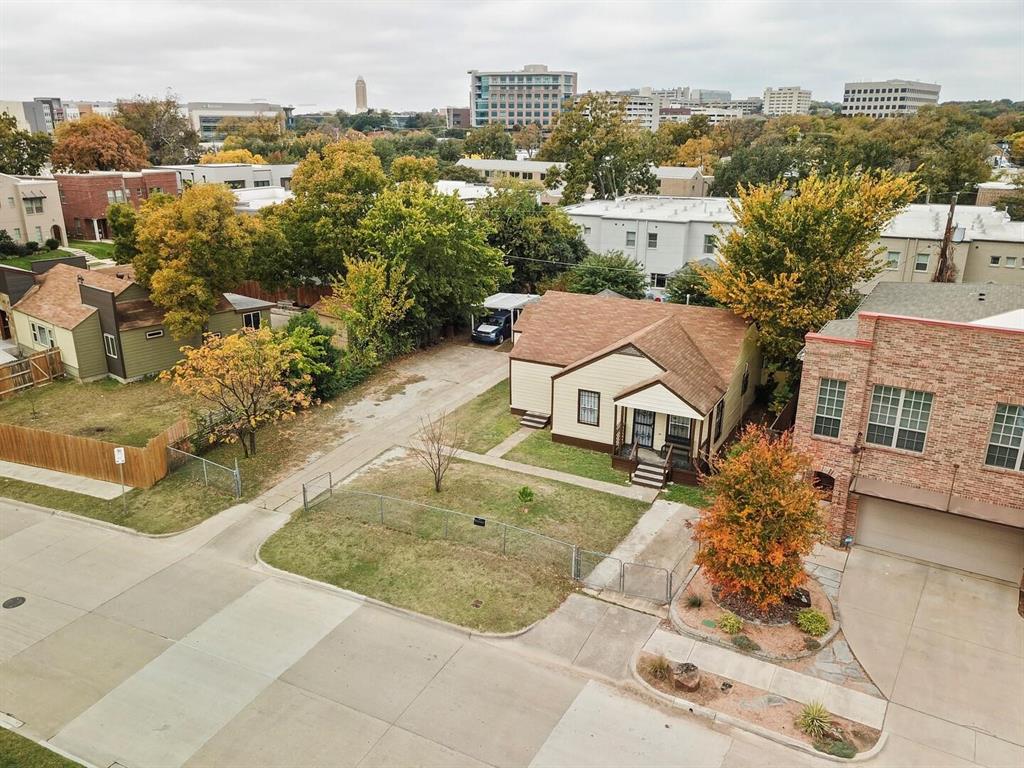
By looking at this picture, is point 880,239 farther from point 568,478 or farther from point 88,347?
point 88,347

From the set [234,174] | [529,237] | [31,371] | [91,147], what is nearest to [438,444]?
[31,371]

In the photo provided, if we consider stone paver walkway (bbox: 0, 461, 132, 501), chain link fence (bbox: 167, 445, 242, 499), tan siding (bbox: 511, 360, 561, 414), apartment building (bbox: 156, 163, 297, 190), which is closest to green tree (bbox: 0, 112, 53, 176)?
apartment building (bbox: 156, 163, 297, 190)

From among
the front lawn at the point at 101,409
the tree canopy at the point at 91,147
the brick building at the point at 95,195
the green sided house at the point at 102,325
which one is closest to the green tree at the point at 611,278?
the green sided house at the point at 102,325

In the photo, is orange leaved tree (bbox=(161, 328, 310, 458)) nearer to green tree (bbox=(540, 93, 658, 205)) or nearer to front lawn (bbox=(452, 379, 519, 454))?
front lawn (bbox=(452, 379, 519, 454))

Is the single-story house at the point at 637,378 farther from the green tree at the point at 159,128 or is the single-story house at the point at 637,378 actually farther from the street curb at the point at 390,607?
the green tree at the point at 159,128

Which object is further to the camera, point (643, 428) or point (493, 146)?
point (493, 146)
